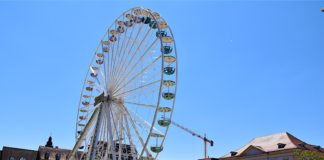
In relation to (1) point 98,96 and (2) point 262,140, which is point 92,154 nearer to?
(1) point 98,96

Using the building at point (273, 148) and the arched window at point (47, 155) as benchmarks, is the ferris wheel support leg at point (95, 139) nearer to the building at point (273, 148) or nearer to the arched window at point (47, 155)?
the building at point (273, 148)

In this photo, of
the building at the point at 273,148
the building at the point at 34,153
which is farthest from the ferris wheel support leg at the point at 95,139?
the building at the point at 34,153

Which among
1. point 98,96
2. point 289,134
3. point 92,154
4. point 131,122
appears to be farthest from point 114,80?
point 289,134

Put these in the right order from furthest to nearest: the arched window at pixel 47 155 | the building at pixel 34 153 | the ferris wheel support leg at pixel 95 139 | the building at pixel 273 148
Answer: the arched window at pixel 47 155
the building at pixel 34 153
the building at pixel 273 148
the ferris wheel support leg at pixel 95 139

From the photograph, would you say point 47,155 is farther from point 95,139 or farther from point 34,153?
point 95,139

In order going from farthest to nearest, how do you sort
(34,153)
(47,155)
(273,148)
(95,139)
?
(47,155), (34,153), (273,148), (95,139)

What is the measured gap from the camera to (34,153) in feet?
258

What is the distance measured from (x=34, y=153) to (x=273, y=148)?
45447mm

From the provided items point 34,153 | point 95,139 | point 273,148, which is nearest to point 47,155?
point 34,153

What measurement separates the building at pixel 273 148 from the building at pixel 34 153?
32.6 m

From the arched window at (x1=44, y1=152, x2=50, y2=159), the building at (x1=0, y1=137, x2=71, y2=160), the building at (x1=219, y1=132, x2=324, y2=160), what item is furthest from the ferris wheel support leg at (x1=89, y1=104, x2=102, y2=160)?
the arched window at (x1=44, y1=152, x2=50, y2=159)

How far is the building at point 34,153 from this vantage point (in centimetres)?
7538

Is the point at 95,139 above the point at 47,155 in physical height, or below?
below

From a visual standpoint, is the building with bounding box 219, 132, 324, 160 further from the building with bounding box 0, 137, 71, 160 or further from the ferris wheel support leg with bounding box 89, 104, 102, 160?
the ferris wheel support leg with bounding box 89, 104, 102, 160
